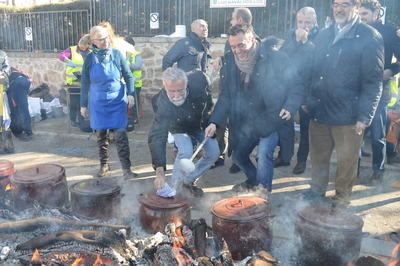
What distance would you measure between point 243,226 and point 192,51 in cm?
358

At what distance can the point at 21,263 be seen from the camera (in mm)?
3295

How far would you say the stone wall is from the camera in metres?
9.84

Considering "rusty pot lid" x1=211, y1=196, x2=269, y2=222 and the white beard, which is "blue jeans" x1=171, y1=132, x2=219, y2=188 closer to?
the white beard

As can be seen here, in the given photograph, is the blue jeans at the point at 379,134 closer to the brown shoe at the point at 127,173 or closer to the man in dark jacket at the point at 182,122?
the man in dark jacket at the point at 182,122

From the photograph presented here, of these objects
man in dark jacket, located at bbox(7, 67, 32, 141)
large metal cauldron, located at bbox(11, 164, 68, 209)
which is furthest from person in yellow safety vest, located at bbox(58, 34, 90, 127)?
large metal cauldron, located at bbox(11, 164, 68, 209)

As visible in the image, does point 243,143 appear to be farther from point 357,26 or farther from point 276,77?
point 357,26

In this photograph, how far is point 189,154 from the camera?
15.5 ft

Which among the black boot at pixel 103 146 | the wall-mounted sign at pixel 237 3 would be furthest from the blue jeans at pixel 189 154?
the wall-mounted sign at pixel 237 3

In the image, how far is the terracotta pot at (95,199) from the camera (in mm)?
3980

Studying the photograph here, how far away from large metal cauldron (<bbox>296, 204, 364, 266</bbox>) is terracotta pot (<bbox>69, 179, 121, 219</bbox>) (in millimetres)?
1816

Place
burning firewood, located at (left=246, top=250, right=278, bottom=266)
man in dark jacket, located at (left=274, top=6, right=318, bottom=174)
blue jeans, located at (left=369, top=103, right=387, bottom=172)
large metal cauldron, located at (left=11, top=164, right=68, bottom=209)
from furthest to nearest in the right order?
blue jeans, located at (left=369, top=103, right=387, bottom=172), man in dark jacket, located at (left=274, top=6, right=318, bottom=174), large metal cauldron, located at (left=11, top=164, right=68, bottom=209), burning firewood, located at (left=246, top=250, right=278, bottom=266)

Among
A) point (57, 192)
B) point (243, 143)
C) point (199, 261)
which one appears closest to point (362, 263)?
point (199, 261)

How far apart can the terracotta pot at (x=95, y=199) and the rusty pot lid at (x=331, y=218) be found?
6.00ft

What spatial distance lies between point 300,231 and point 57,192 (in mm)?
2510
